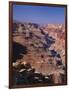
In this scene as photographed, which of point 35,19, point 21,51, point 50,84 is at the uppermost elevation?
Result: point 35,19

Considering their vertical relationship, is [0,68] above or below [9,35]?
below

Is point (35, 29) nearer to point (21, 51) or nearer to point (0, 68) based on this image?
point (21, 51)

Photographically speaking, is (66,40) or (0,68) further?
(66,40)


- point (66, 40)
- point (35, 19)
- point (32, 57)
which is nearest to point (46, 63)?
point (32, 57)
